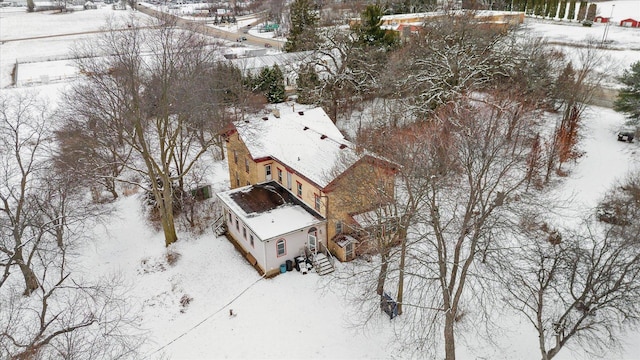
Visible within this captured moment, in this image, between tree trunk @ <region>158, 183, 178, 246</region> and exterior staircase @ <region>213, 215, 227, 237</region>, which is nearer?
tree trunk @ <region>158, 183, 178, 246</region>

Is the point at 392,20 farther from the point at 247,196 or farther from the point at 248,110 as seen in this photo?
the point at 247,196

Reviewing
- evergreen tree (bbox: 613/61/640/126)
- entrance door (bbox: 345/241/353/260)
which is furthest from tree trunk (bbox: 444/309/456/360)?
evergreen tree (bbox: 613/61/640/126)

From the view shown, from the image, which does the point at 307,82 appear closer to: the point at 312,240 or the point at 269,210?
the point at 269,210

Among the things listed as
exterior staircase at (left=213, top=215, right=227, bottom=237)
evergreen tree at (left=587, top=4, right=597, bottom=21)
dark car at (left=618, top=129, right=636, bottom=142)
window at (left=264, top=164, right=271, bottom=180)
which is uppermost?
evergreen tree at (left=587, top=4, right=597, bottom=21)

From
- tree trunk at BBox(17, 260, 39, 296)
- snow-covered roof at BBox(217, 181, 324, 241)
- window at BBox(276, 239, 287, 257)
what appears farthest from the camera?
snow-covered roof at BBox(217, 181, 324, 241)

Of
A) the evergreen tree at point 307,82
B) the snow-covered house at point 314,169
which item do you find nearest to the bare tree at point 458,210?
the snow-covered house at point 314,169

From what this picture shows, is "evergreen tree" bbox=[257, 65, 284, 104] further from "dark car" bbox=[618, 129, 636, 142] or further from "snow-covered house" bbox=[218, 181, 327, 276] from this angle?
"dark car" bbox=[618, 129, 636, 142]

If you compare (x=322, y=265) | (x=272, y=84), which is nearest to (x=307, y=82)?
(x=272, y=84)

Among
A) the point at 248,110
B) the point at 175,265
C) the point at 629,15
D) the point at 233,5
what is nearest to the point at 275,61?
the point at 248,110
